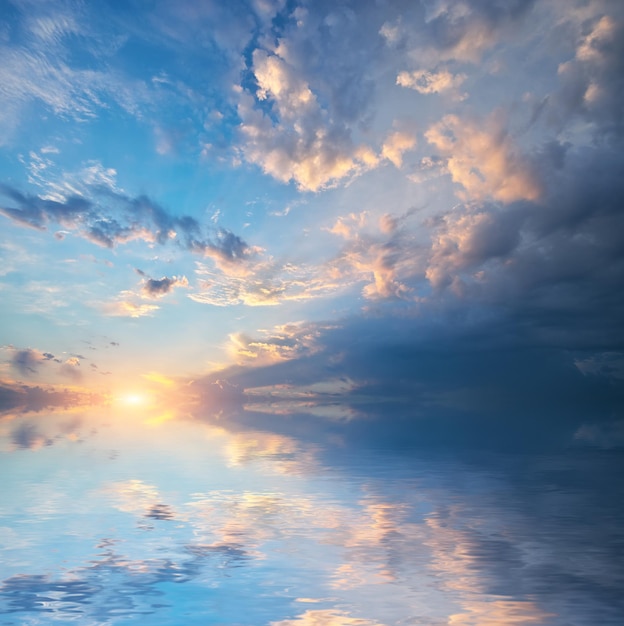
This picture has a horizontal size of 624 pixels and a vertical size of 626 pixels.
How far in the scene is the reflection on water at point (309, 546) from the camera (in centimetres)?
1484

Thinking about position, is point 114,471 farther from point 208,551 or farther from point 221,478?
point 208,551

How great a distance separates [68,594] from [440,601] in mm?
13338

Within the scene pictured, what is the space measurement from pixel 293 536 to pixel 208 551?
172 inches

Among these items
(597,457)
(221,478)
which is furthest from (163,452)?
(597,457)

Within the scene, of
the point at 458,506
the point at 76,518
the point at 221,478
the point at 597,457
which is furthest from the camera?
the point at 597,457

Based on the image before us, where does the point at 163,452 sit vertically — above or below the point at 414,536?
above

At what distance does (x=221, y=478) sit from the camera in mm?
36781

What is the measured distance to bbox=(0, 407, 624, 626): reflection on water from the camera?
14836mm

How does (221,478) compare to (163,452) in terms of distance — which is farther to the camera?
(163,452)

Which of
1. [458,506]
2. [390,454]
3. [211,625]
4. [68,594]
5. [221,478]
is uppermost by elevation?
[390,454]

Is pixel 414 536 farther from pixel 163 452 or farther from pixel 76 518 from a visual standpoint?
pixel 163 452

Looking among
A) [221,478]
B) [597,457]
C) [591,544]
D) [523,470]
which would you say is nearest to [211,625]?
[591,544]

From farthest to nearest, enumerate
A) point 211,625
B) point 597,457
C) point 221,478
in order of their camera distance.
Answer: point 597,457, point 221,478, point 211,625

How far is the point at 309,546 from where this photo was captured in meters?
20.7
